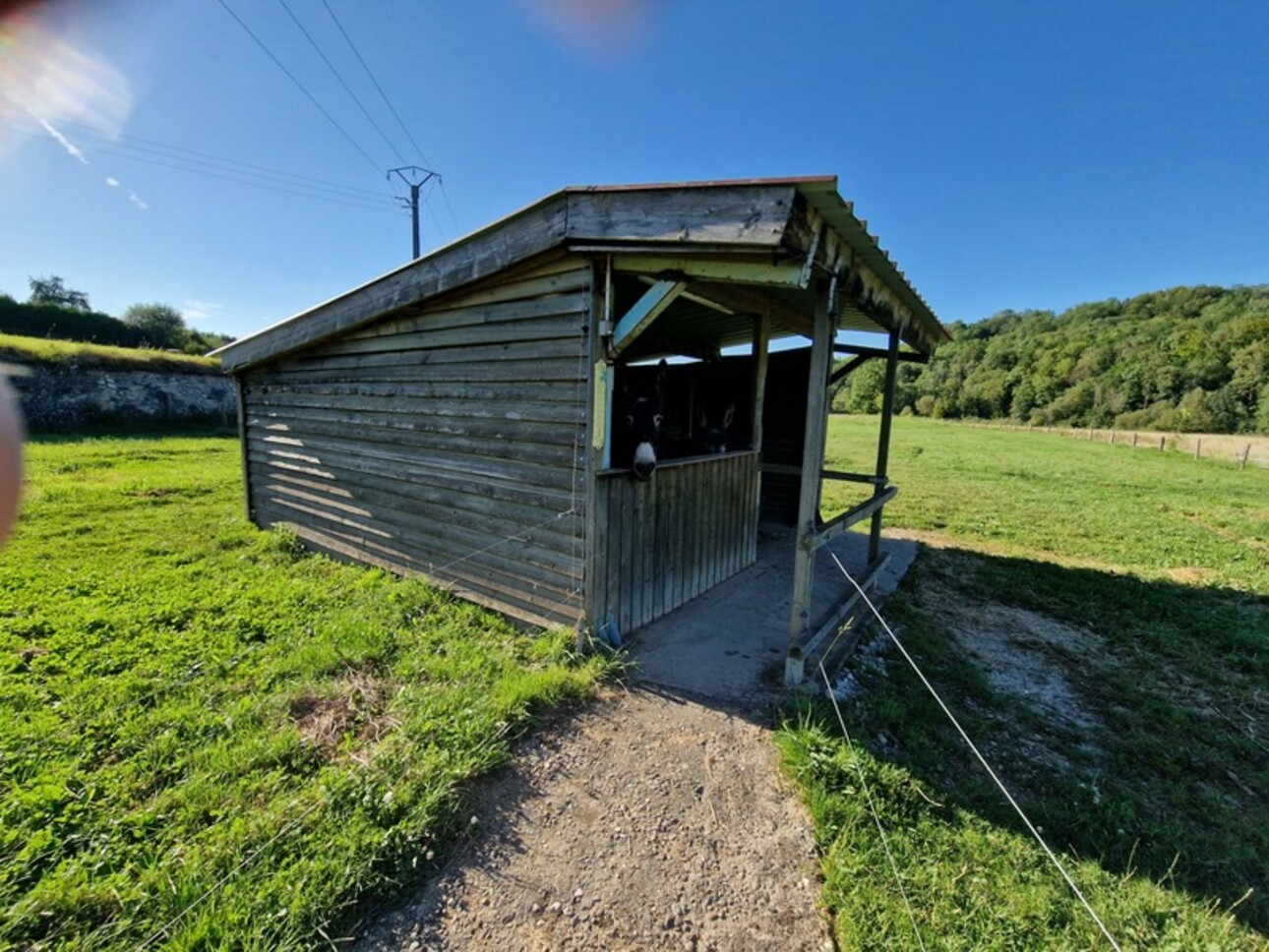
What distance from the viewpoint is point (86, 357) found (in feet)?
50.0

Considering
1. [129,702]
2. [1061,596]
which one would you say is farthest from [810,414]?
[129,702]

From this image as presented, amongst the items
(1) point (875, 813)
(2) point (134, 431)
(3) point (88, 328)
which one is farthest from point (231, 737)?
(3) point (88, 328)

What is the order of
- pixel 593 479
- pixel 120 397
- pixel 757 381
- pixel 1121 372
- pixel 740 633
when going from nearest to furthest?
1. pixel 593 479
2. pixel 740 633
3. pixel 757 381
4. pixel 120 397
5. pixel 1121 372

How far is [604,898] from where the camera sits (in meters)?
2.22

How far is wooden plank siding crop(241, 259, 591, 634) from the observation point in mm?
3965

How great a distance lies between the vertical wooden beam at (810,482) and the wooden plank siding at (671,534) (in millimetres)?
1162

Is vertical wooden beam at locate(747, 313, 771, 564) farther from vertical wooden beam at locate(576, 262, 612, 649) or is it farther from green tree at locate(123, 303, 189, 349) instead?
green tree at locate(123, 303, 189, 349)

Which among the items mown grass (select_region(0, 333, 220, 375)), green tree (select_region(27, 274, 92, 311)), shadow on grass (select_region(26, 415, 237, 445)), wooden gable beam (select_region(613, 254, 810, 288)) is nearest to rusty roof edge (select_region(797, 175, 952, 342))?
wooden gable beam (select_region(613, 254, 810, 288))

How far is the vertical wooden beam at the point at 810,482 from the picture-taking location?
3.46 meters

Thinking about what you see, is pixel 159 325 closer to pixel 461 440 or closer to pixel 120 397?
pixel 120 397

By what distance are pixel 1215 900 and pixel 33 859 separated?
4.79 meters

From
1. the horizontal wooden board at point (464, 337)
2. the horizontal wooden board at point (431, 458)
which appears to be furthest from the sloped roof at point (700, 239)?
the horizontal wooden board at point (431, 458)

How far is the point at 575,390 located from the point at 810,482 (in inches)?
66.0

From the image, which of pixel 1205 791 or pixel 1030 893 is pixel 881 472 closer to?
pixel 1205 791
